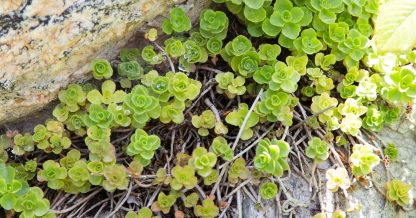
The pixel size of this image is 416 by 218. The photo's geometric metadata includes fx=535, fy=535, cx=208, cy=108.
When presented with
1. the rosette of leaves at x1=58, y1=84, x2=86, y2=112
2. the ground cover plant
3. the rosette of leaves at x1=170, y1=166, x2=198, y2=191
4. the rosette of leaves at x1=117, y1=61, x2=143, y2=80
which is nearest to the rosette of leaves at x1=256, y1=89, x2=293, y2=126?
the ground cover plant

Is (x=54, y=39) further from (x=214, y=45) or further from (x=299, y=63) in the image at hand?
(x=299, y=63)

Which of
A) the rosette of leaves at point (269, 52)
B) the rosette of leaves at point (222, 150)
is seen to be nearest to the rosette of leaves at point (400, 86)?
the rosette of leaves at point (269, 52)

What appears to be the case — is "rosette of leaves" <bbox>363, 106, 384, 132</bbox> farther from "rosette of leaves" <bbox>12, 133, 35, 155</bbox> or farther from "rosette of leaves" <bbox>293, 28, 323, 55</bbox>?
"rosette of leaves" <bbox>12, 133, 35, 155</bbox>

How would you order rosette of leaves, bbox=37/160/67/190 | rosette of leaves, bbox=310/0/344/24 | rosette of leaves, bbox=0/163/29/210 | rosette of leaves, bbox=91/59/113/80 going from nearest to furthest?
rosette of leaves, bbox=0/163/29/210, rosette of leaves, bbox=37/160/67/190, rosette of leaves, bbox=91/59/113/80, rosette of leaves, bbox=310/0/344/24

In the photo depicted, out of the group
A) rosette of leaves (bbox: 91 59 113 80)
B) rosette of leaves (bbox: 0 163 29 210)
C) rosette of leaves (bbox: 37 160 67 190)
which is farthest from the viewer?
rosette of leaves (bbox: 91 59 113 80)

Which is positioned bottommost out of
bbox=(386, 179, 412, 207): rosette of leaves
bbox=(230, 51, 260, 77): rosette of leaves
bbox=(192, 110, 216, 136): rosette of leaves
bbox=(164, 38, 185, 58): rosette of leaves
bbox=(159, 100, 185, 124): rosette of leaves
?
bbox=(386, 179, 412, 207): rosette of leaves

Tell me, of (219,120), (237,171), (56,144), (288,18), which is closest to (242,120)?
(219,120)

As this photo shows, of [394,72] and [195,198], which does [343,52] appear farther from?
[195,198]

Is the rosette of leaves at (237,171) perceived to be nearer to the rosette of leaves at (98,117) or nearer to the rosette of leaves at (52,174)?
the rosette of leaves at (98,117)

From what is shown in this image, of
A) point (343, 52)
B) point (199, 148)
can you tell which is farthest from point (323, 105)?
point (199, 148)
